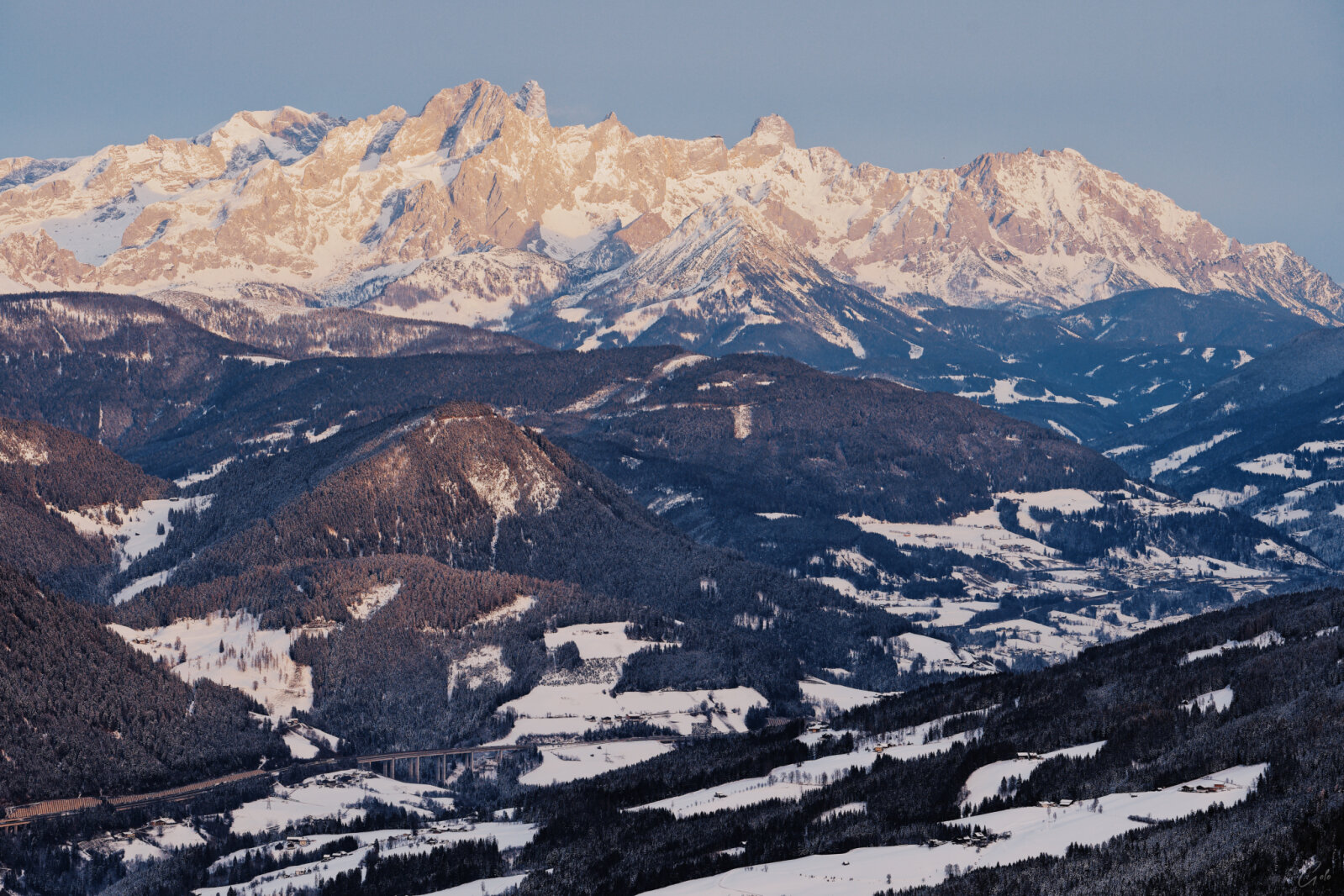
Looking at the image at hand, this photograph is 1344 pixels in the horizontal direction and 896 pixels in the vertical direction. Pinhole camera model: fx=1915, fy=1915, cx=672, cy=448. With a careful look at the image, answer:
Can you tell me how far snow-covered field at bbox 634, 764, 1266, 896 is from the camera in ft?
596

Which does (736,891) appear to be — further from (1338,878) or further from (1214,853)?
(1338,878)

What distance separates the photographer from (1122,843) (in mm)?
A: 172250

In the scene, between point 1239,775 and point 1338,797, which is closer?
point 1338,797

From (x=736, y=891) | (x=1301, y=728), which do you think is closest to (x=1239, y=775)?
(x=1301, y=728)

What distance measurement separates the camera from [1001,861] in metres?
180

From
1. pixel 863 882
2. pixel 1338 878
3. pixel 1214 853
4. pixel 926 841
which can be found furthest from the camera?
pixel 926 841

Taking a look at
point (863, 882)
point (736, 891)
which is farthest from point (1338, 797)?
point (736, 891)

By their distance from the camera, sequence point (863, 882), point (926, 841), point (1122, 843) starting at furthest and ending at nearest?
point (926, 841) → point (863, 882) → point (1122, 843)

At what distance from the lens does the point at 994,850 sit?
186 metres

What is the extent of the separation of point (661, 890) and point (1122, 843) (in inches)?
1988

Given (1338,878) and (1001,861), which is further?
(1001,861)

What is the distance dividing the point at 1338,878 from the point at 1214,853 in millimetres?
19518

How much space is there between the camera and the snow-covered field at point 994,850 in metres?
182

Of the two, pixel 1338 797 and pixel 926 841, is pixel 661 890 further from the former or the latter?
pixel 1338 797
